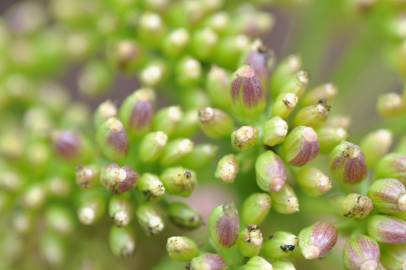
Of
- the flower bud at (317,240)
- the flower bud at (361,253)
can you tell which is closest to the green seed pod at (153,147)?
the flower bud at (317,240)

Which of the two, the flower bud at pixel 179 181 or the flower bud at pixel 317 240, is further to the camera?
the flower bud at pixel 179 181

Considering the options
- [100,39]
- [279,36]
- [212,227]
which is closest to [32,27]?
[100,39]

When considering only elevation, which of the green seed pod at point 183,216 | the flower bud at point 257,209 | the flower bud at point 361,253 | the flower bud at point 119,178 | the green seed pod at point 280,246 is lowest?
the flower bud at point 361,253

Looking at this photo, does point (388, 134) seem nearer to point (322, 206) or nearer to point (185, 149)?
point (322, 206)

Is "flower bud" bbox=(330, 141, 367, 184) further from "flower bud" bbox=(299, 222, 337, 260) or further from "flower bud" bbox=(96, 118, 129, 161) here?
"flower bud" bbox=(96, 118, 129, 161)

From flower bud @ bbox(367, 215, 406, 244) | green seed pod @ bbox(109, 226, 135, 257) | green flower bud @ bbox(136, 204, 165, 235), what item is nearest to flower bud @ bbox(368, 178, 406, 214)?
flower bud @ bbox(367, 215, 406, 244)

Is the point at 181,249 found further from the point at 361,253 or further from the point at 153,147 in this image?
the point at 361,253

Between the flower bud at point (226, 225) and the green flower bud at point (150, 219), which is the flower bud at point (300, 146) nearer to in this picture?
the flower bud at point (226, 225)
